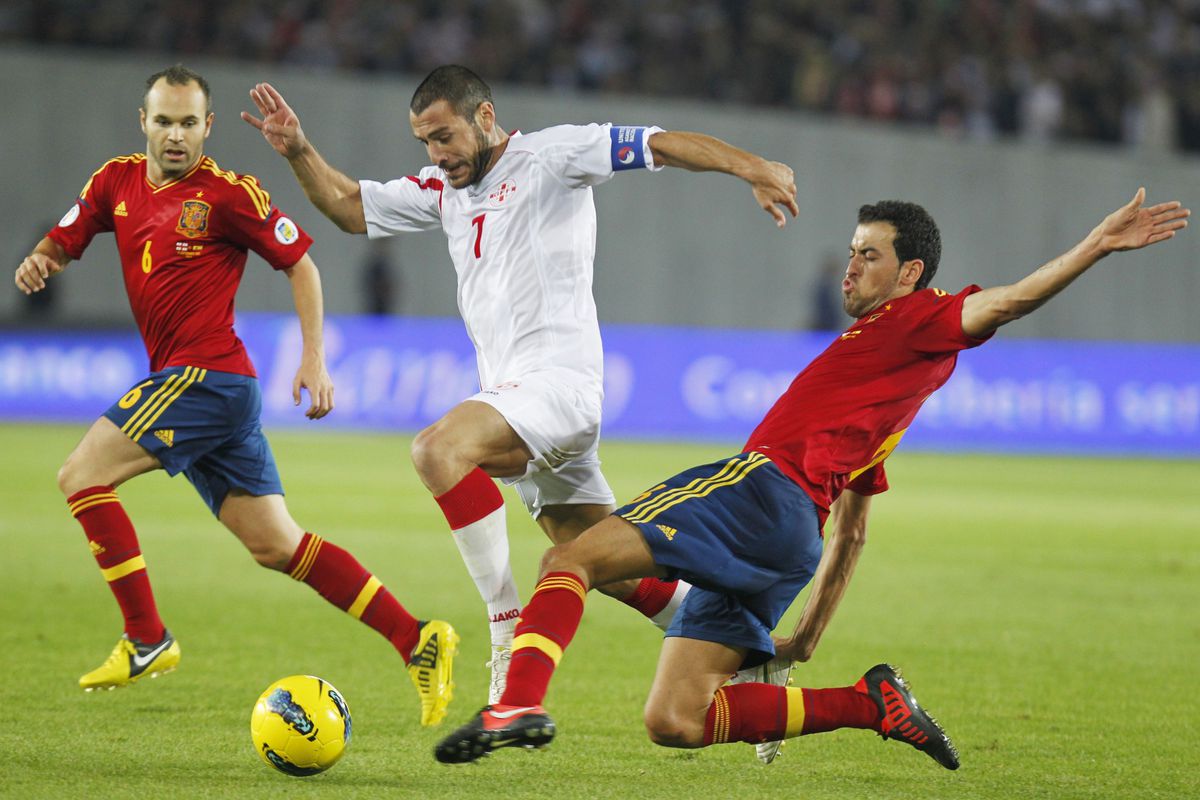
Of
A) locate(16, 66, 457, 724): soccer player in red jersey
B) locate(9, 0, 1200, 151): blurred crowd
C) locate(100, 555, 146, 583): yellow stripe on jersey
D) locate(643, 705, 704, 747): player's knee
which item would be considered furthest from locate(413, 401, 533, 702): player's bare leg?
locate(9, 0, 1200, 151): blurred crowd

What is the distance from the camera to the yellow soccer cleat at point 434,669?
18.2 ft

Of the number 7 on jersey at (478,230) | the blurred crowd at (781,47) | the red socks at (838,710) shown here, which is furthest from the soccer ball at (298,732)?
the blurred crowd at (781,47)

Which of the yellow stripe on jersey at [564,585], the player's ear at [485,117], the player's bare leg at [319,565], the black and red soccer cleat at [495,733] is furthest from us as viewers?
the player's bare leg at [319,565]

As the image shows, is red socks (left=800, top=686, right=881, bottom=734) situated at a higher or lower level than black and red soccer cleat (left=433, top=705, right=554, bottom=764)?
lower

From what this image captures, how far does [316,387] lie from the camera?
5.82 m

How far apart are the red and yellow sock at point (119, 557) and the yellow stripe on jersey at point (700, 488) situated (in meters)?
2.19

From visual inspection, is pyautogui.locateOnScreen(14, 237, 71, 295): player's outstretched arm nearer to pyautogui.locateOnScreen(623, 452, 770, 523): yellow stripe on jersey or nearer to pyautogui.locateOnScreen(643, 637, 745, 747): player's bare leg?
pyautogui.locateOnScreen(623, 452, 770, 523): yellow stripe on jersey

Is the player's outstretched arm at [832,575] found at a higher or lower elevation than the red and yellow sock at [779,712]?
higher

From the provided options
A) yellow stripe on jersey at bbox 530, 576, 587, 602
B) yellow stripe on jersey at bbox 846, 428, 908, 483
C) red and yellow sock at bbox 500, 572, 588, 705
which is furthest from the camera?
yellow stripe on jersey at bbox 846, 428, 908, 483

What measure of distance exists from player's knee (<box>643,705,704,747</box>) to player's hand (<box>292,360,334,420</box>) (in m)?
1.74

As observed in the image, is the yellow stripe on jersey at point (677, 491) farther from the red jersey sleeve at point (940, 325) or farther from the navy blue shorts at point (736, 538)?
the red jersey sleeve at point (940, 325)

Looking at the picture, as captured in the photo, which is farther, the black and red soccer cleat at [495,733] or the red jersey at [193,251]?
the red jersey at [193,251]

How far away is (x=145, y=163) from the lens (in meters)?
6.24

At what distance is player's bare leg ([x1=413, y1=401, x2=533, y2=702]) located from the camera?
514cm
